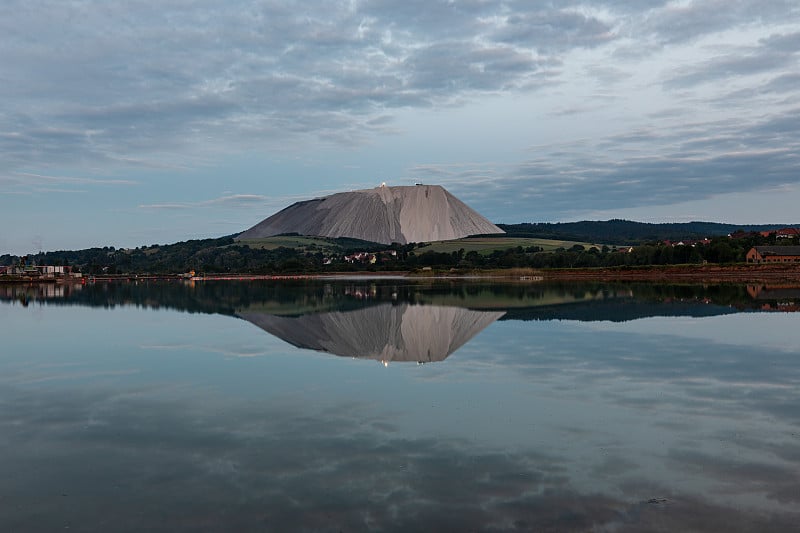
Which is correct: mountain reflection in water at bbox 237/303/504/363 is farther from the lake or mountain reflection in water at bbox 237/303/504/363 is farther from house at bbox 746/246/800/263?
house at bbox 746/246/800/263

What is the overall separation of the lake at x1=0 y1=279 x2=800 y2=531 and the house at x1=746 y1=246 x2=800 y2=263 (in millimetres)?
104560

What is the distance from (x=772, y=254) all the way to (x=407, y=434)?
13055 centimetres

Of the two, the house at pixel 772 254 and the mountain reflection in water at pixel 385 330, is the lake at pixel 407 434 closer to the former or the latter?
the mountain reflection in water at pixel 385 330

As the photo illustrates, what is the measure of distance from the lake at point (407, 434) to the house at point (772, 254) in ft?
343

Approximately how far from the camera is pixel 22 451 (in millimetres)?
13766

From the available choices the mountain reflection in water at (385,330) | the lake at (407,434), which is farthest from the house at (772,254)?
the lake at (407,434)

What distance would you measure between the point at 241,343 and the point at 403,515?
23063 millimetres

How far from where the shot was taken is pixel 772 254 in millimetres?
125375

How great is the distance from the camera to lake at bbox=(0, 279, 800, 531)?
10133 mm

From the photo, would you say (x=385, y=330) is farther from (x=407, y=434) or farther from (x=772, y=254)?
(x=772, y=254)

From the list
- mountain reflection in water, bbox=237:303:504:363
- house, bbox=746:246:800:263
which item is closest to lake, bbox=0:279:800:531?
mountain reflection in water, bbox=237:303:504:363

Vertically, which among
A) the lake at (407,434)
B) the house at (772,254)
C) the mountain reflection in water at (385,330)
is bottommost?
the lake at (407,434)

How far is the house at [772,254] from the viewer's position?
404 feet

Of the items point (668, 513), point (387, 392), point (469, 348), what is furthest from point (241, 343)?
point (668, 513)
